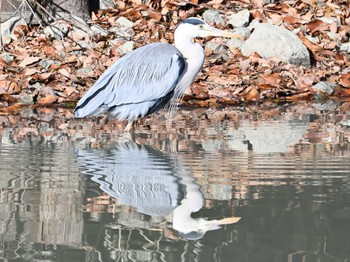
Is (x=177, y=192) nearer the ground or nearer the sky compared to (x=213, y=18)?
nearer the ground

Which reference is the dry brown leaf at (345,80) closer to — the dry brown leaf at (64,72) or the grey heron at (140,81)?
the grey heron at (140,81)

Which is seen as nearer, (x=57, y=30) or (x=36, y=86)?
(x=36, y=86)

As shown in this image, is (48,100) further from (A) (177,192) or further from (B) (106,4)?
(A) (177,192)

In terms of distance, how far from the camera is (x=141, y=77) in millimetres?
9719

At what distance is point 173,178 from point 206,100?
198 inches

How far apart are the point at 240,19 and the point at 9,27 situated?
3.22 m

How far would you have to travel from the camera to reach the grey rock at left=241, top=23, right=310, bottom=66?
502 inches

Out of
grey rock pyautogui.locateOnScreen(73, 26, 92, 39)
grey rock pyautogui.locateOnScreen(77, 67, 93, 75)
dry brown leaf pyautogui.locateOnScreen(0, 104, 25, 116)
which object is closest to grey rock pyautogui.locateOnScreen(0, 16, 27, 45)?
grey rock pyautogui.locateOnScreen(73, 26, 92, 39)

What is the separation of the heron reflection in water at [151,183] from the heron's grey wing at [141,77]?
1.46m

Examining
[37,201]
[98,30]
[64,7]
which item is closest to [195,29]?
[98,30]

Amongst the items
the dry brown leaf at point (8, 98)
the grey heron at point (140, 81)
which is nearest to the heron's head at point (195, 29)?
the grey heron at point (140, 81)

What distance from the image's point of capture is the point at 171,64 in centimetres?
966

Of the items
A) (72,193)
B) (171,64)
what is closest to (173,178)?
(72,193)

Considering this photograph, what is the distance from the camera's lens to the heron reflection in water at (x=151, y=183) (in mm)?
5246
